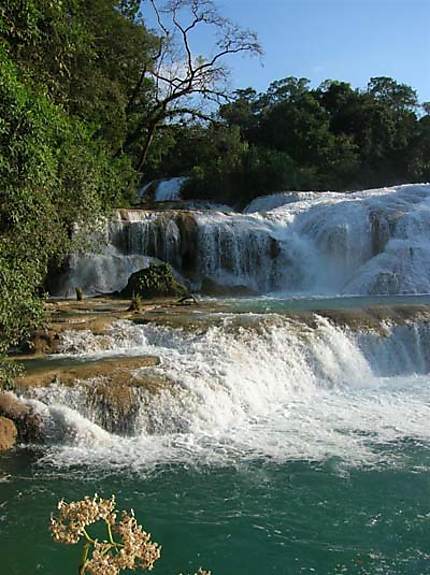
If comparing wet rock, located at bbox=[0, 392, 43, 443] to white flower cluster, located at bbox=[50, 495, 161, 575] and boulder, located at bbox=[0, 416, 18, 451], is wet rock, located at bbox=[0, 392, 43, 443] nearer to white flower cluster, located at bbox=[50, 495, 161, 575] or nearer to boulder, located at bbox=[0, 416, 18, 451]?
boulder, located at bbox=[0, 416, 18, 451]

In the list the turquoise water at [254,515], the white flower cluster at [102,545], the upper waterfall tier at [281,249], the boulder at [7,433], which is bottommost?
the turquoise water at [254,515]

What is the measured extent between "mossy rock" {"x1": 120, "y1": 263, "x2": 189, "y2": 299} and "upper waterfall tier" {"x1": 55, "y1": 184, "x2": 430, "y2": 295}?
216 centimetres

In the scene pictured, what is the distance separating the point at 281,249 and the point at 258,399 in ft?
34.7

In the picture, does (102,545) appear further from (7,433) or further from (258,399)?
(258,399)

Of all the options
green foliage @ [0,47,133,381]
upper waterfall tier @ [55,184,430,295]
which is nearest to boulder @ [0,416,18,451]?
green foliage @ [0,47,133,381]

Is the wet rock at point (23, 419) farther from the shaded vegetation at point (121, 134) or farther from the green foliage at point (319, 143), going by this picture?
the green foliage at point (319, 143)

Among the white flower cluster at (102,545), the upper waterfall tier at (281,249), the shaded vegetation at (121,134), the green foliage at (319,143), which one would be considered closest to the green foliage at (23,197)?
the shaded vegetation at (121,134)

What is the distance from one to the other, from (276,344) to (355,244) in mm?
10120

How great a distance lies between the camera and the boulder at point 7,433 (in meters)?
6.72

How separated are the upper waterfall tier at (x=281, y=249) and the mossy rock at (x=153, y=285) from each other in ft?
7.09

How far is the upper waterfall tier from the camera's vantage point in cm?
1709

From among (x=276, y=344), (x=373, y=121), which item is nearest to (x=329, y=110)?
(x=373, y=121)

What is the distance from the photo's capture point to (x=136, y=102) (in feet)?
62.2

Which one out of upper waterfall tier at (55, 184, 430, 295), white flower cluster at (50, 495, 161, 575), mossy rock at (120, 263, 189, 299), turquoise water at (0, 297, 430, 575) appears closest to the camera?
white flower cluster at (50, 495, 161, 575)
